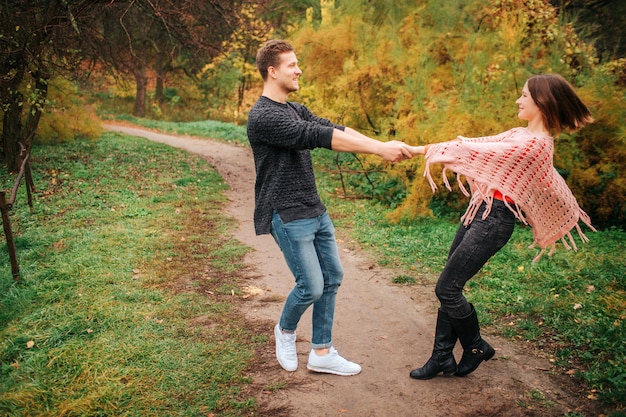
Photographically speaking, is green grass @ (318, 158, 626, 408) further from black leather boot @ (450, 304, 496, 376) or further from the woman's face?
the woman's face

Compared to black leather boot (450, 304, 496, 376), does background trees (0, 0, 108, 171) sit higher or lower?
higher

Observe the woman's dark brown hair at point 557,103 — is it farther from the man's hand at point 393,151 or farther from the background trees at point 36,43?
the background trees at point 36,43

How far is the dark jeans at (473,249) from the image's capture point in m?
3.20

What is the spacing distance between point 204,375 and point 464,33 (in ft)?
25.1

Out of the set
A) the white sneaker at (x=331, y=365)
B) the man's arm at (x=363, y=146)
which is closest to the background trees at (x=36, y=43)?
the white sneaker at (x=331, y=365)

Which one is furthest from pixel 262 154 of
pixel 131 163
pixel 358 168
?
pixel 131 163

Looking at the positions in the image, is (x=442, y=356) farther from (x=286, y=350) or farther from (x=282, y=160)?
(x=282, y=160)

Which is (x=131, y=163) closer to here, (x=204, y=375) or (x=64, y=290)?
Result: (x=64, y=290)

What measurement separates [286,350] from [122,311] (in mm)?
1757

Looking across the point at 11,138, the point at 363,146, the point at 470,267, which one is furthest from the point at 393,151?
the point at 11,138

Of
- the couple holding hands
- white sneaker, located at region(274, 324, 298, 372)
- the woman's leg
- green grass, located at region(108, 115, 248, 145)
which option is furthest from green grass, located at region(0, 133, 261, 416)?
green grass, located at region(108, 115, 248, 145)

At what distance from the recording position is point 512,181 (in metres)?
3.15

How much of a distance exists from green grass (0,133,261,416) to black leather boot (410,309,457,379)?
1.23 meters

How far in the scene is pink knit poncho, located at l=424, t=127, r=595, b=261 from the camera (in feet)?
10.3
